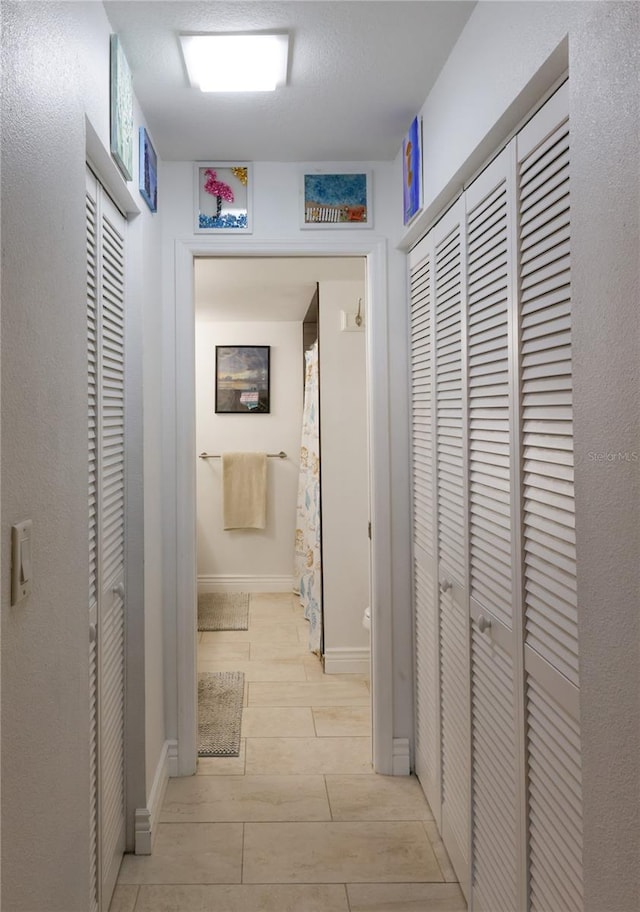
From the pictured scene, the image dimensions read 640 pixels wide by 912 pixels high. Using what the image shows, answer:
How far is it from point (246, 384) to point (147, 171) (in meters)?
3.54

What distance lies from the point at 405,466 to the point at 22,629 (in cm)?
184

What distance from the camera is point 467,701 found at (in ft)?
6.34

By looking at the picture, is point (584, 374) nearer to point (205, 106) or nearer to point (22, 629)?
point (22, 629)

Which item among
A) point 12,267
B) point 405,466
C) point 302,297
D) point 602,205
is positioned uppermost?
point 302,297

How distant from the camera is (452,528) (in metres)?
2.11

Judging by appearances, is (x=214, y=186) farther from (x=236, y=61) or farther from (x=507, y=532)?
(x=507, y=532)

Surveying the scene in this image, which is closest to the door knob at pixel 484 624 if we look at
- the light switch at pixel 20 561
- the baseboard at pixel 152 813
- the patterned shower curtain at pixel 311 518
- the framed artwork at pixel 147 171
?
the light switch at pixel 20 561

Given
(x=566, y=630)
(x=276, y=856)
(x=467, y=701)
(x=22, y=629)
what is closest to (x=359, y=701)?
(x=276, y=856)

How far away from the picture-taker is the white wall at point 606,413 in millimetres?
973

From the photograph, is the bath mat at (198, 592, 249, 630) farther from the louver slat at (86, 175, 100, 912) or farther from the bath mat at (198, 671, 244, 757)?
the louver slat at (86, 175, 100, 912)

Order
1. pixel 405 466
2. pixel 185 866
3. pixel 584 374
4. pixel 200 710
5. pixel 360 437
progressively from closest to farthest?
pixel 584 374 < pixel 185 866 < pixel 405 466 < pixel 200 710 < pixel 360 437

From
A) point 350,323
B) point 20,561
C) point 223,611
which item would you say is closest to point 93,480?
point 20,561

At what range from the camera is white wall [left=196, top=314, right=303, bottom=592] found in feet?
19.0

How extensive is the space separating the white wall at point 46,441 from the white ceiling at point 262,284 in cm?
186
